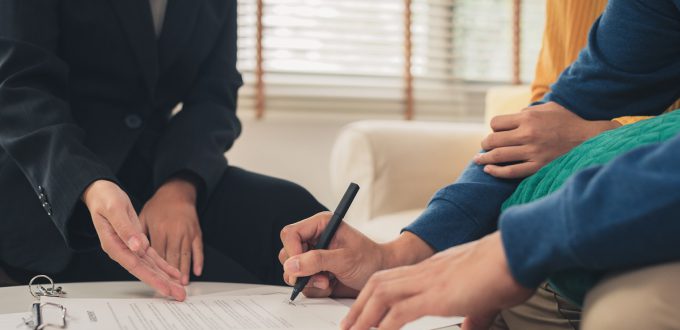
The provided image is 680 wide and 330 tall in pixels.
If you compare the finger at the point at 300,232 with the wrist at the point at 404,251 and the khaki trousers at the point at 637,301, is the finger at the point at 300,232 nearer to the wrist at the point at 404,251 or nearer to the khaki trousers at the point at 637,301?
the wrist at the point at 404,251

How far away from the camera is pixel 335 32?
252cm

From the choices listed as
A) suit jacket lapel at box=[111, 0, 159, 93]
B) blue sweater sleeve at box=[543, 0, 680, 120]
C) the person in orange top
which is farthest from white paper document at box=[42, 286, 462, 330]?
the person in orange top

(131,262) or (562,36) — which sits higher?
(562,36)

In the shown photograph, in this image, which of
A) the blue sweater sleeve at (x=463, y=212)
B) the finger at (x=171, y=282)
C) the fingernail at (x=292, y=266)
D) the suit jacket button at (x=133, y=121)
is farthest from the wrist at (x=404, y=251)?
the suit jacket button at (x=133, y=121)

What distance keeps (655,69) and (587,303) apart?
50cm

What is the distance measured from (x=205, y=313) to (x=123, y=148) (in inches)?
19.1

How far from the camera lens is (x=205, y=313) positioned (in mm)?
758

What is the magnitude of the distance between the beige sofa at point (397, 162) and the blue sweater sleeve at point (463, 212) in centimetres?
81

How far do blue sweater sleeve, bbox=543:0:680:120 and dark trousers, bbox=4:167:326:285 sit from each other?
396mm

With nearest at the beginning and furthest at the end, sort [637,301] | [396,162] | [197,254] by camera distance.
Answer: [637,301] → [197,254] → [396,162]

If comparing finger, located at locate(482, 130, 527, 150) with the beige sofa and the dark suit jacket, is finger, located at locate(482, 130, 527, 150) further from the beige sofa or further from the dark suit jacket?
the beige sofa

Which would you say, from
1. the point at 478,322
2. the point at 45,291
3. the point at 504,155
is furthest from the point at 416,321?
the point at 45,291

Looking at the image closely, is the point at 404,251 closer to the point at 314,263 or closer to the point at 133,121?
the point at 314,263

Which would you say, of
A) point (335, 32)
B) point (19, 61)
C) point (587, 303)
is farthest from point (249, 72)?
point (587, 303)
